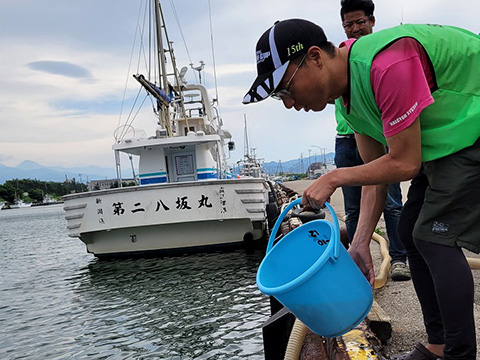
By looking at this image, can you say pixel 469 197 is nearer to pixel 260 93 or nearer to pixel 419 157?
pixel 419 157

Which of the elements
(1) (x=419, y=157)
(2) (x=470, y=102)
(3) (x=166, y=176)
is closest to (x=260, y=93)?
(1) (x=419, y=157)

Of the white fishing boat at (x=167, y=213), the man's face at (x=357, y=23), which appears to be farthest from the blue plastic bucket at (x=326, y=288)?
the white fishing boat at (x=167, y=213)

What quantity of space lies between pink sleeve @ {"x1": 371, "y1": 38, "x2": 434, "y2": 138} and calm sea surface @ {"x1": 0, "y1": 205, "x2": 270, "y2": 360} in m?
2.90

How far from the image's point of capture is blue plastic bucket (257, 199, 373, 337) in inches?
62.4

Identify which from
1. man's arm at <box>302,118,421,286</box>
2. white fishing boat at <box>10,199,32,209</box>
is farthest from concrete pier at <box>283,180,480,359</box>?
white fishing boat at <box>10,199,32,209</box>

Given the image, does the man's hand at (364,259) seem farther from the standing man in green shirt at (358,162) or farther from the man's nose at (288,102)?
the standing man in green shirt at (358,162)

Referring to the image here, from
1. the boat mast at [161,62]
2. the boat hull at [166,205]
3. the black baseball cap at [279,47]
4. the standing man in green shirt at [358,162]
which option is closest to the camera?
the black baseball cap at [279,47]

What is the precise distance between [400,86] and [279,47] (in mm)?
454

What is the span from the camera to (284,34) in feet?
5.17

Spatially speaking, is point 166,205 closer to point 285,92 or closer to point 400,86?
point 285,92

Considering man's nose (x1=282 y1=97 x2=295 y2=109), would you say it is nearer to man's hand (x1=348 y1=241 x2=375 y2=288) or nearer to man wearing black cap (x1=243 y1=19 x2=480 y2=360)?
man wearing black cap (x1=243 y1=19 x2=480 y2=360)

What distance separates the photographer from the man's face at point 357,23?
11.1 feet

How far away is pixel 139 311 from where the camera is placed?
18.0 ft

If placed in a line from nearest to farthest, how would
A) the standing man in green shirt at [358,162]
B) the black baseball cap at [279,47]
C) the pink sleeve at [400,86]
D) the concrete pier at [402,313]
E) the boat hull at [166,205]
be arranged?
1. the pink sleeve at [400,86]
2. the black baseball cap at [279,47]
3. the concrete pier at [402,313]
4. the standing man in green shirt at [358,162]
5. the boat hull at [166,205]
